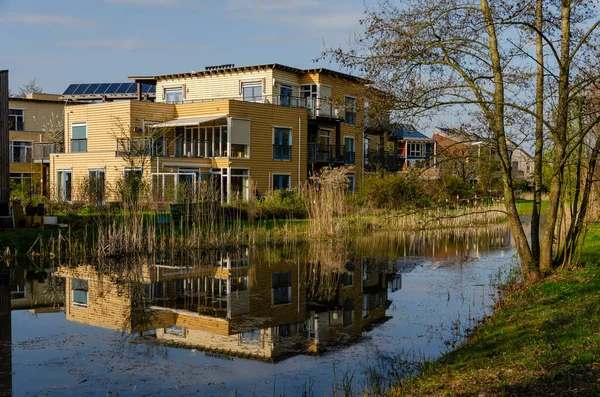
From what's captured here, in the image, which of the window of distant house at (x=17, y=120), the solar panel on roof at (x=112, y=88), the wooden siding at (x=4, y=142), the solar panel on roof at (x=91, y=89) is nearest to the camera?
the wooden siding at (x=4, y=142)

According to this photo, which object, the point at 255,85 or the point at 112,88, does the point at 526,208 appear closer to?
the point at 255,85

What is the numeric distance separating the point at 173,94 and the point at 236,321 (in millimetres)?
34050

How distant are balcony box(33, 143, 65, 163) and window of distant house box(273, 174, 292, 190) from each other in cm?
1309

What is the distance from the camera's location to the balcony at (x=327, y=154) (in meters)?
40.6

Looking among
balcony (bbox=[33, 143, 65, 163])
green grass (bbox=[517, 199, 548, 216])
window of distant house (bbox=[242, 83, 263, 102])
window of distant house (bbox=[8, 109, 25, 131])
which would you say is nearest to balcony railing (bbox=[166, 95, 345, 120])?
window of distant house (bbox=[242, 83, 263, 102])

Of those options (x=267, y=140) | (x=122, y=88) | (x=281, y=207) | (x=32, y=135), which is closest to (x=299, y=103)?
(x=267, y=140)

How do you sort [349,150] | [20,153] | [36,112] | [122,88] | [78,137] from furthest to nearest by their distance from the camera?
[36,112]
[122,88]
[349,150]
[20,153]
[78,137]

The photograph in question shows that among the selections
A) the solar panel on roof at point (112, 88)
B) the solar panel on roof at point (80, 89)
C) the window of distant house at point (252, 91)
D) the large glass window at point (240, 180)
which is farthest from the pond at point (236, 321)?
the solar panel on roof at point (80, 89)

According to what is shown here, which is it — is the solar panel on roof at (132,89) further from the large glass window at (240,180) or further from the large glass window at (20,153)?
the large glass window at (240,180)

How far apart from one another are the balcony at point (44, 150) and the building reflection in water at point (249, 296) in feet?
80.2

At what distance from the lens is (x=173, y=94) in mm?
Answer: 42906

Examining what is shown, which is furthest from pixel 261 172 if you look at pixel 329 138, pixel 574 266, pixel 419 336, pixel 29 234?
pixel 419 336

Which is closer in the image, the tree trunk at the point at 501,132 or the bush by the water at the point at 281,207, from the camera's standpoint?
the tree trunk at the point at 501,132

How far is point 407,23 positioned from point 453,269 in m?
7.50
